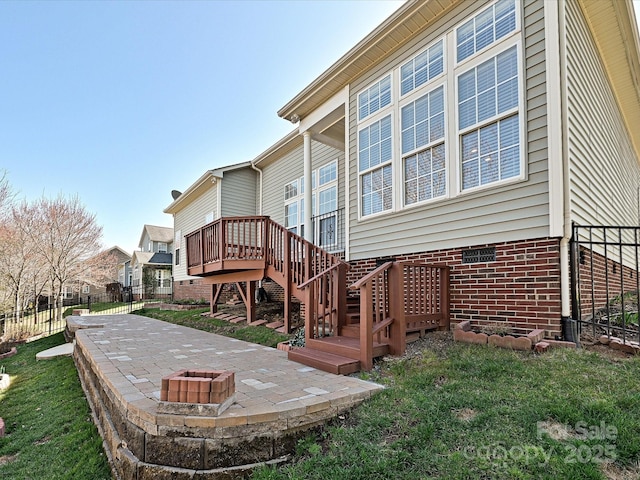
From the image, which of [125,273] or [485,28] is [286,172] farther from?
[125,273]

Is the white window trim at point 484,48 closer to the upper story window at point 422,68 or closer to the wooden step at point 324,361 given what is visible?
the upper story window at point 422,68

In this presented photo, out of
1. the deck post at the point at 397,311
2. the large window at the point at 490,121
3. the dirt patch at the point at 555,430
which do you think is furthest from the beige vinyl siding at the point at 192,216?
the dirt patch at the point at 555,430

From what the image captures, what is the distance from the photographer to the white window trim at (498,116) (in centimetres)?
445

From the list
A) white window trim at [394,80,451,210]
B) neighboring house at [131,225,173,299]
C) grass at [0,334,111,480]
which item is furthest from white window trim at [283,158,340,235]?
neighboring house at [131,225,173,299]

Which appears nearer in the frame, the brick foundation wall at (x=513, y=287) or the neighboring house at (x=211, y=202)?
the brick foundation wall at (x=513, y=287)

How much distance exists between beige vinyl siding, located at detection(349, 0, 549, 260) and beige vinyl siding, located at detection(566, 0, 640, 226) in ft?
1.27

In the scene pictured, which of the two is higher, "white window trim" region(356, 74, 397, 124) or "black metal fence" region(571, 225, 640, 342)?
"white window trim" region(356, 74, 397, 124)

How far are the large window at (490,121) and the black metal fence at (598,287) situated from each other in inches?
47.4

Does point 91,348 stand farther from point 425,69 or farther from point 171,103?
point 171,103

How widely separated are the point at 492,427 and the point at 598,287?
432cm

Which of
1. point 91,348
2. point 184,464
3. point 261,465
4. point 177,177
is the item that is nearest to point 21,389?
point 91,348

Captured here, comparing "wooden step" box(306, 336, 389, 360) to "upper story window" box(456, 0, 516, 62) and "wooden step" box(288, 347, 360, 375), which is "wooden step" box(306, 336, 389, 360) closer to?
"wooden step" box(288, 347, 360, 375)

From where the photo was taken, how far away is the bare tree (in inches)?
657

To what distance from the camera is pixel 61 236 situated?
1739 centimetres
